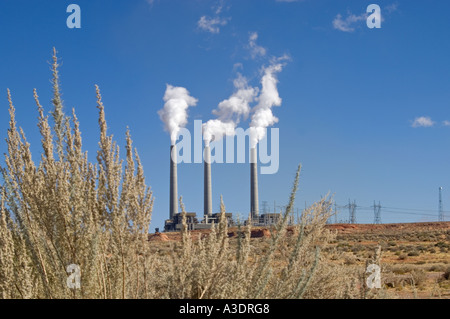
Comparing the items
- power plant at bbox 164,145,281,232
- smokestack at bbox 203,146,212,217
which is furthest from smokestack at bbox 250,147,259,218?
smokestack at bbox 203,146,212,217

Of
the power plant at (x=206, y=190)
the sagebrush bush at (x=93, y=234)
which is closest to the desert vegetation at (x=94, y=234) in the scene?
the sagebrush bush at (x=93, y=234)

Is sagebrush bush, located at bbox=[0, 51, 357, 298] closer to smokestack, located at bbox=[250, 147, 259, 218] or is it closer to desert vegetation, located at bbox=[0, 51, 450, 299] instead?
desert vegetation, located at bbox=[0, 51, 450, 299]

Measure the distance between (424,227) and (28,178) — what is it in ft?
311

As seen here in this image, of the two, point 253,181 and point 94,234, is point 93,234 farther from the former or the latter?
point 253,181

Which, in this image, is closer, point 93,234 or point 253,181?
point 93,234

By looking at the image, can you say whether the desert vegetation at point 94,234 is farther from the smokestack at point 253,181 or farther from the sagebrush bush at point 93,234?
the smokestack at point 253,181

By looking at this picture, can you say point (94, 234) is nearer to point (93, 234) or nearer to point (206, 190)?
point (93, 234)

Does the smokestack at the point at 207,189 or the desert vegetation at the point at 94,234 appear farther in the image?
the smokestack at the point at 207,189

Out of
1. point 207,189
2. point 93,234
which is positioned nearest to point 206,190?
point 207,189

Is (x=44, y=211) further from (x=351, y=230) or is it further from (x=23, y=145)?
(x=351, y=230)

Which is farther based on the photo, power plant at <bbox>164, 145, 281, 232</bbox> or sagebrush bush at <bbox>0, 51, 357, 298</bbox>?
power plant at <bbox>164, 145, 281, 232</bbox>

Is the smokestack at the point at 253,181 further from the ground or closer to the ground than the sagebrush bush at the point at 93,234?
further from the ground

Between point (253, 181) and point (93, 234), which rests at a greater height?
point (253, 181)
